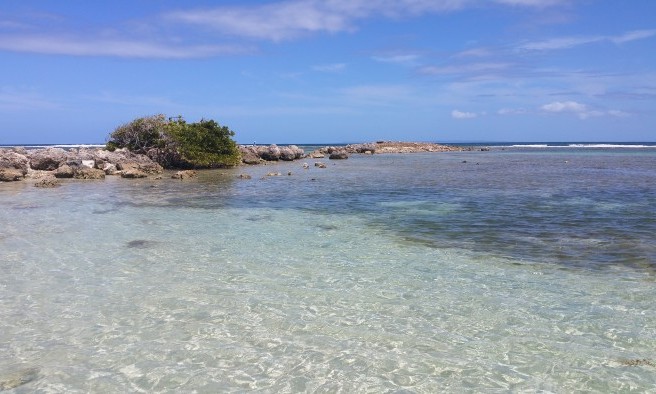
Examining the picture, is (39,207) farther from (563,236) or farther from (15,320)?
(563,236)

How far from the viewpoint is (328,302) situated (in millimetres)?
8297

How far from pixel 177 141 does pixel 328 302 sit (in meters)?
33.8

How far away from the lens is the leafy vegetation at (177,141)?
131ft

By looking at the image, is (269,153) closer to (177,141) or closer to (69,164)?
(177,141)

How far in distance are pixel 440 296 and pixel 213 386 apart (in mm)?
4336

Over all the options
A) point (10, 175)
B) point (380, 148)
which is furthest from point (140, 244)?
point (380, 148)

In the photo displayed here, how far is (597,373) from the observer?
584 centimetres

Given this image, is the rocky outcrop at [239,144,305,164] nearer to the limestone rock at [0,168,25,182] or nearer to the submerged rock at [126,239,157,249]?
the limestone rock at [0,168,25,182]

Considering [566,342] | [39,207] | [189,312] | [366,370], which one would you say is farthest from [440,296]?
[39,207]

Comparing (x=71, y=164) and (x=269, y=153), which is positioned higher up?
(x=269, y=153)

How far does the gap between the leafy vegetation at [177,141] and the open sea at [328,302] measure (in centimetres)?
2307

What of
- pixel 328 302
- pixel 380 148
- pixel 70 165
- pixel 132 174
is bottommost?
pixel 328 302

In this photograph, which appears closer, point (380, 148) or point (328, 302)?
point (328, 302)

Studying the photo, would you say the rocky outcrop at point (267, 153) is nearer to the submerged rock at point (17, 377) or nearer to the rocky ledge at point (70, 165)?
the rocky ledge at point (70, 165)
